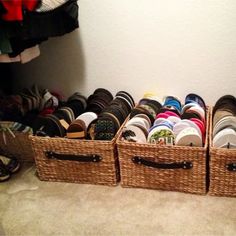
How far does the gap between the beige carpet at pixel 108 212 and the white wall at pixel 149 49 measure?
2.07 ft

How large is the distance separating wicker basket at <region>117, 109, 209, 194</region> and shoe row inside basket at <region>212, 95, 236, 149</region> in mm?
67

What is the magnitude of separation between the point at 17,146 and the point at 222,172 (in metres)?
1.03

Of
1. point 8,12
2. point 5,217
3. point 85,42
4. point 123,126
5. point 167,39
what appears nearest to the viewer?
point 8,12

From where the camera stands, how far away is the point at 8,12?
1.24m

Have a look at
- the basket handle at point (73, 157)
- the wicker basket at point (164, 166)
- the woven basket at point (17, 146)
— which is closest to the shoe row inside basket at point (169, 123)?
the wicker basket at point (164, 166)

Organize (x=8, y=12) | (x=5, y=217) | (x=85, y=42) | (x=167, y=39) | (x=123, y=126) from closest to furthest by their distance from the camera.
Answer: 1. (x=8, y=12)
2. (x=5, y=217)
3. (x=123, y=126)
4. (x=167, y=39)
5. (x=85, y=42)

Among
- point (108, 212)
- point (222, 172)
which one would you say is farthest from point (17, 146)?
point (222, 172)

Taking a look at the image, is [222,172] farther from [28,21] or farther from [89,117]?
[28,21]

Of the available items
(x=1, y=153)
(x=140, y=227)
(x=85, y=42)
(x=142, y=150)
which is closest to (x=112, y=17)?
(x=85, y=42)

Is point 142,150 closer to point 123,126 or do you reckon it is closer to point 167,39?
point 123,126

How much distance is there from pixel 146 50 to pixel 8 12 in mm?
765

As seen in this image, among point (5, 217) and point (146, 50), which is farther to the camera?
point (146, 50)

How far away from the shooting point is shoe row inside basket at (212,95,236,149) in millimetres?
1344

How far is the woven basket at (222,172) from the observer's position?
1313 millimetres
